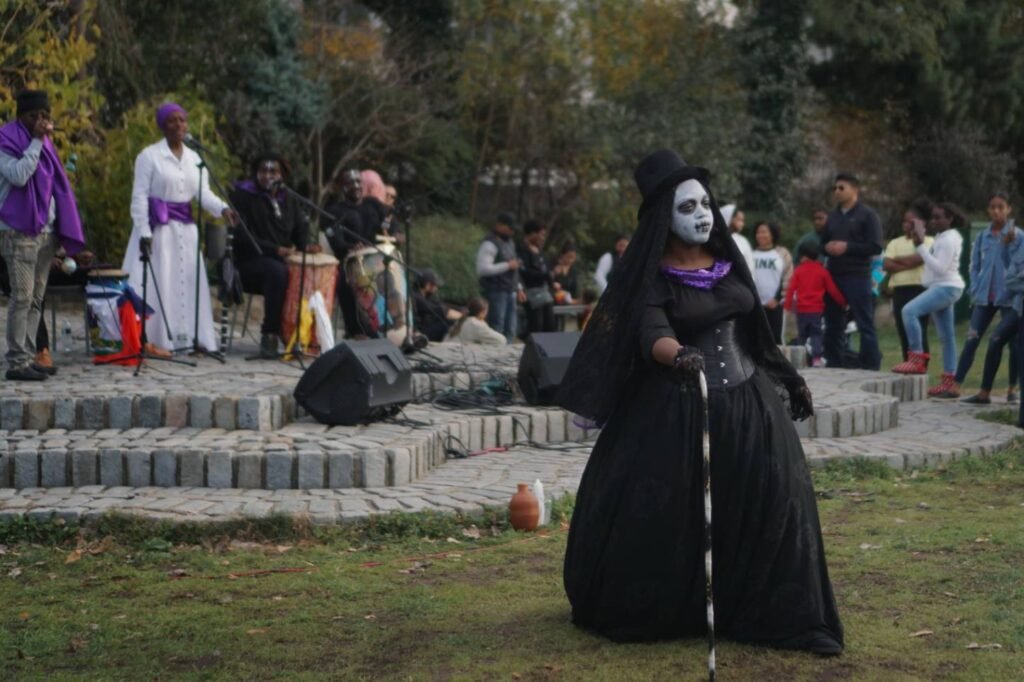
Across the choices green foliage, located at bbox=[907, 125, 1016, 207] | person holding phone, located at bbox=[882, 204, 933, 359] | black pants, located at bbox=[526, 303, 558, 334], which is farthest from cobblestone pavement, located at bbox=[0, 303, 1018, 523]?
green foliage, located at bbox=[907, 125, 1016, 207]

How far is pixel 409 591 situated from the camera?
6.79 m

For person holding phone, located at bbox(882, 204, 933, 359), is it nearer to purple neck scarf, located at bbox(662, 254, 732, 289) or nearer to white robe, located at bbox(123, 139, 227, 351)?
white robe, located at bbox(123, 139, 227, 351)

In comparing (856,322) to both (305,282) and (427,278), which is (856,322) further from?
(305,282)

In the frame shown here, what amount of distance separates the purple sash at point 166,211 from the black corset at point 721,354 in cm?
666

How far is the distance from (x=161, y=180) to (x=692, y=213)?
666cm

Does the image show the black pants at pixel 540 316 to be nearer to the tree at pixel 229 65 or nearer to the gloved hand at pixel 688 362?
the tree at pixel 229 65

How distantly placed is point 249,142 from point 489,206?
17.8ft

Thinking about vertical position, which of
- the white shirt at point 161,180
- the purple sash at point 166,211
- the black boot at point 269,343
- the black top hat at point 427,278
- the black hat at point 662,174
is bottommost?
the black boot at point 269,343

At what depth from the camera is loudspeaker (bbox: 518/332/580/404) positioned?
11117mm

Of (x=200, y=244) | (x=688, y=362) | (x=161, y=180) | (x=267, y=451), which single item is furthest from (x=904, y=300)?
(x=688, y=362)

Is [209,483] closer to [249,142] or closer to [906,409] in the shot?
[906,409]

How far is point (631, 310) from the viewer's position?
5883 mm

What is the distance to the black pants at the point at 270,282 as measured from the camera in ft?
39.8

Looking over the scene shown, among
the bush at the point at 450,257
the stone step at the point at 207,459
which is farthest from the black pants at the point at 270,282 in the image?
the bush at the point at 450,257
